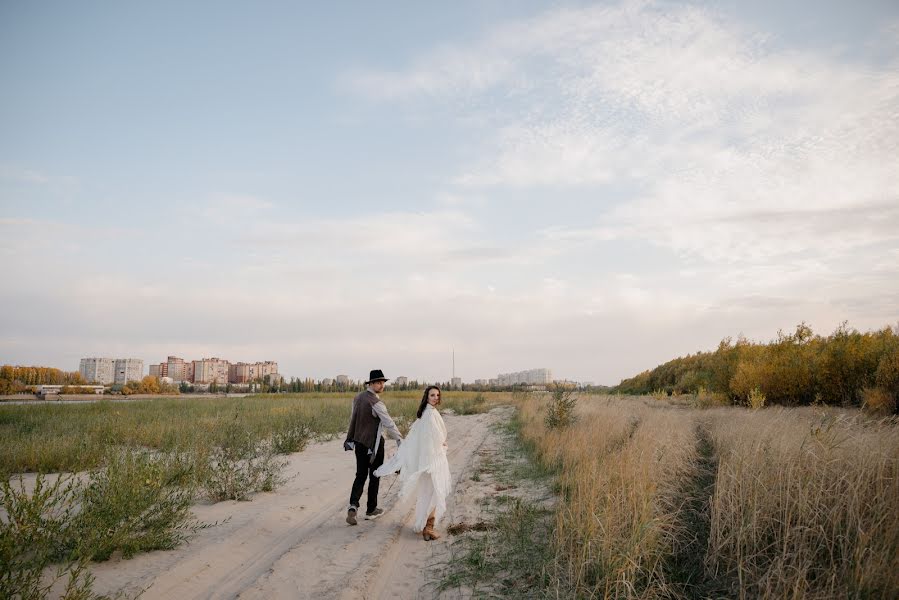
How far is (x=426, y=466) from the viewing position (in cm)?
668

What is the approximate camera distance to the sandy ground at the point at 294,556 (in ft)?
16.3

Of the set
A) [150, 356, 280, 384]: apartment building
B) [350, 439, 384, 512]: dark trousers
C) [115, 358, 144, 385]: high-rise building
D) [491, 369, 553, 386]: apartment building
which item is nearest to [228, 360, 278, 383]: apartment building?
[150, 356, 280, 384]: apartment building

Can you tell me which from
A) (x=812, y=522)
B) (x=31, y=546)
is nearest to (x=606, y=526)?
(x=812, y=522)

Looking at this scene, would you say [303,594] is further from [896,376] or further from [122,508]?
[896,376]

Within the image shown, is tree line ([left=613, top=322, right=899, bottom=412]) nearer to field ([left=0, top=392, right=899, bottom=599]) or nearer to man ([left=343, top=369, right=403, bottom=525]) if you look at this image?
field ([left=0, top=392, right=899, bottom=599])

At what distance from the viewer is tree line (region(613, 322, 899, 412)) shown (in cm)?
1258

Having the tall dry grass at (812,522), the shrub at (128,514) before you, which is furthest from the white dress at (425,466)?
the tall dry grass at (812,522)

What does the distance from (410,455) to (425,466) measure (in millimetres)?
380

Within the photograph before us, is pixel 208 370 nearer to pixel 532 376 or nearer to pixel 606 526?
pixel 532 376

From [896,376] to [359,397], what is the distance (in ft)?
42.4

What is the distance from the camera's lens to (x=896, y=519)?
13.5ft

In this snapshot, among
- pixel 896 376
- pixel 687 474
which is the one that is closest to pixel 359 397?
pixel 687 474

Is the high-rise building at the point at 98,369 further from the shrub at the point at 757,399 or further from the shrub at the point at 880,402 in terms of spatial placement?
the shrub at the point at 880,402

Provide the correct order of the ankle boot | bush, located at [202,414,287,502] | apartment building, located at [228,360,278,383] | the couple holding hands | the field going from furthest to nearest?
Answer: 1. apartment building, located at [228,360,278,383]
2. bush, located at [202,414,287,502]
3. the couple holding hands
4. the ankle boot
5. the field
